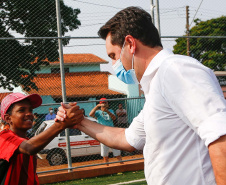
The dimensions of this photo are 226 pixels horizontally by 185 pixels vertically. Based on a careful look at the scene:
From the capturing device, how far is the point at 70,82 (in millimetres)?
7660

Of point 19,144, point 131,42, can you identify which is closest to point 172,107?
point 131,42

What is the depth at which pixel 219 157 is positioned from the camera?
4.20 feet

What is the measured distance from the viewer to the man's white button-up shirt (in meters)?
1.32

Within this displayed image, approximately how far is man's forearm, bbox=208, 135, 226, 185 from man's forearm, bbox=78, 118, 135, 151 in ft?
3.68

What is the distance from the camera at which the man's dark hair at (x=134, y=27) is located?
5.98ft

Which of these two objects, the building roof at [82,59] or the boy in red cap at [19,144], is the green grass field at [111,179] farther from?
the boy in red cap at [19,144]

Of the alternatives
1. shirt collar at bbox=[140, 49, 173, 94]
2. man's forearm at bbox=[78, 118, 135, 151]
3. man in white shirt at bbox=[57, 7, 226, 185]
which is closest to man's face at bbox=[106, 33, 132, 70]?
man in white shirt at bbox=[57, 7, 226, 185]

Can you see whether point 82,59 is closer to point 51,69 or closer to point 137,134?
point 51,69

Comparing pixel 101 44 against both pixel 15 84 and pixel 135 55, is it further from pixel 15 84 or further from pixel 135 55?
pixel 135 55

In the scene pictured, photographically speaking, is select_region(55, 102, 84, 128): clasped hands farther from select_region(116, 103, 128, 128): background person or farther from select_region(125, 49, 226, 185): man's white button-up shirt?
select_region(116, 103, 128, 128): background person

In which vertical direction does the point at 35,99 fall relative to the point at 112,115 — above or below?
above

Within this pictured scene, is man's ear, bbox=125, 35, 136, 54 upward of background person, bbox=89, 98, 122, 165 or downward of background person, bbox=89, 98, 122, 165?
upward

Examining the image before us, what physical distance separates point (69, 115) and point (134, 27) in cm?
105

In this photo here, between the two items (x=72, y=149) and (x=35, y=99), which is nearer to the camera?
(x=35, y=99)
